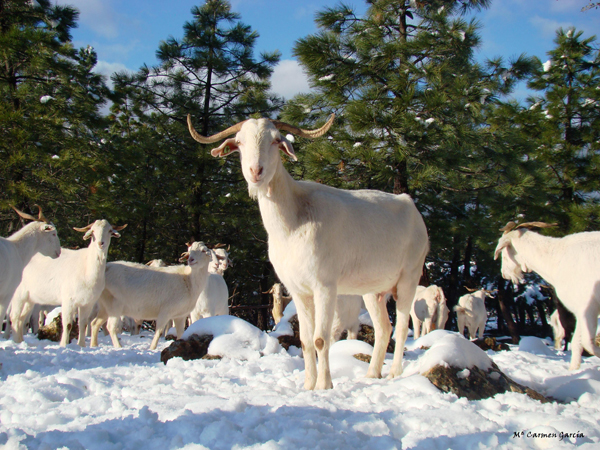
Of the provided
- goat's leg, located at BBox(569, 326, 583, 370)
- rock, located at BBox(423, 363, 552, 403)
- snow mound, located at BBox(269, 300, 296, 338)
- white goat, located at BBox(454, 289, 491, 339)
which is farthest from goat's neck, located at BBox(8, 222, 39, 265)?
white goat, located at BBox(454, 289, 491, 339)

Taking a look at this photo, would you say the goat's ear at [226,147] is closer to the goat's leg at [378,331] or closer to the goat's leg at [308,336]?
the goat's leg at [308,336]

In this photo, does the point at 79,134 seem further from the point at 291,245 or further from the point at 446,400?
the point at 446,400

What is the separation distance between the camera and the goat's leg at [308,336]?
4.25 m

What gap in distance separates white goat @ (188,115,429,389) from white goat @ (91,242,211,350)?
589 centimetres

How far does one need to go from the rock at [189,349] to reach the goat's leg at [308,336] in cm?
239

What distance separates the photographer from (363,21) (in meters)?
13.3

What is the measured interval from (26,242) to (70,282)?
120cm

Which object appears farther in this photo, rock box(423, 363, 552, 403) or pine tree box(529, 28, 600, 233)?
pine tree box(529, 28, 600, 233)

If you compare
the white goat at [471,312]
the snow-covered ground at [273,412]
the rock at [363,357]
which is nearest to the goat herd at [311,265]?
the rock at [363,357]

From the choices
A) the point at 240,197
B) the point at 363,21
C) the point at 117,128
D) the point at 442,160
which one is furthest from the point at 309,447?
the point at 117,128

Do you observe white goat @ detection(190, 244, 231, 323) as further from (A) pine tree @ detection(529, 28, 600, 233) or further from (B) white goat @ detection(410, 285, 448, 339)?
(A) pine tree @ detection(529, 28, 600, 233)

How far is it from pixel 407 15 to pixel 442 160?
4.94 m

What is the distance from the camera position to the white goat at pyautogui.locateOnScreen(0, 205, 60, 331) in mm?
7605

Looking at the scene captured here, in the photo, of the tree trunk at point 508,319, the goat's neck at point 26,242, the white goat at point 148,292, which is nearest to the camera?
the goat's neck at point 26,242
